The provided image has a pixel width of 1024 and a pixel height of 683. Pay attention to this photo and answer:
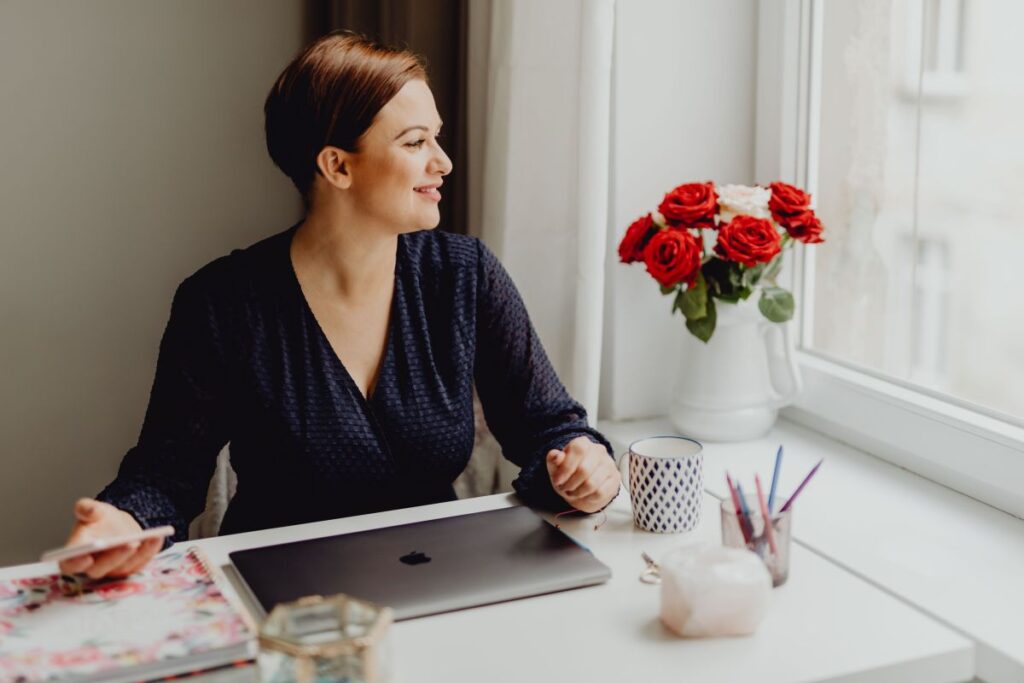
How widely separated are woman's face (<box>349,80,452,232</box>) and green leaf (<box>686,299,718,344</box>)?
0.45 metres

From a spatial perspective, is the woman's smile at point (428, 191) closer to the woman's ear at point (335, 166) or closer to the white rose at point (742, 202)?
the woman's ear at point (335, 166)

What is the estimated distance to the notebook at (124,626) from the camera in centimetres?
90

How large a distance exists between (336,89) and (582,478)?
579mm

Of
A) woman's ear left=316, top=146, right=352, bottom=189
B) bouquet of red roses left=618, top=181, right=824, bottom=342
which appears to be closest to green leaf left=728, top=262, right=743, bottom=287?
bouquet of red roses left=618, top=181, right=824, bottom=342

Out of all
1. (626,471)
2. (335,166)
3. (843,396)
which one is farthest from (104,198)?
(843,396)

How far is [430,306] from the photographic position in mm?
1535

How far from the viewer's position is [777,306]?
169 cm

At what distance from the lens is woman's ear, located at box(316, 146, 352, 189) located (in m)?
1.46

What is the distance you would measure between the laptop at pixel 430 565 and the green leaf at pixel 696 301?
542 mm

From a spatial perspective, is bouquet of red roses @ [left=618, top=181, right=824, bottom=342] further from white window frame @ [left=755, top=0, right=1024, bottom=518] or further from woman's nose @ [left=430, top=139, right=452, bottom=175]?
woman's nose @ [left=430, top=139, right=452, bottom=175]

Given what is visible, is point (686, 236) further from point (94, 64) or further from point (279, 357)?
point (94, 64)

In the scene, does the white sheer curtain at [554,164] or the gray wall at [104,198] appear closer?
the white sheer curtain at [554,164]

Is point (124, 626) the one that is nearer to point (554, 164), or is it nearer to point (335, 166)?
point (335, 166)

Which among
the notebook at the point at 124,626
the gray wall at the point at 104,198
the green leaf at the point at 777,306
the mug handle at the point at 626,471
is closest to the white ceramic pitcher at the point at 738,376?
the green leaf at the point at 777,306
